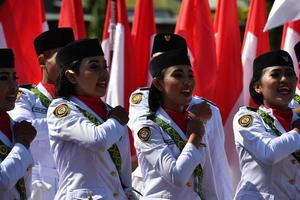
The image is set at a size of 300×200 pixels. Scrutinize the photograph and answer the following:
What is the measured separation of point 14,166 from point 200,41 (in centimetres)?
547

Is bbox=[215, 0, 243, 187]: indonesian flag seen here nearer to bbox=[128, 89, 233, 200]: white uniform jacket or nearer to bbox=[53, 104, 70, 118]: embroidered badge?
bbox=[128, 89, 233, 200]: white uniform jacket

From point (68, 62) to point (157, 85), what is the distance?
68cm

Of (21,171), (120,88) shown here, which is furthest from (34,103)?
(120,88)

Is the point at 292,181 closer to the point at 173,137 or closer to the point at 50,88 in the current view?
the point at 173,137

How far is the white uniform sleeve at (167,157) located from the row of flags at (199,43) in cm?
407

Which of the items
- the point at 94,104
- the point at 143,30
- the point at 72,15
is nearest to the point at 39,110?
the point at 94,104

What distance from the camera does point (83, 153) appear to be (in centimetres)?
709

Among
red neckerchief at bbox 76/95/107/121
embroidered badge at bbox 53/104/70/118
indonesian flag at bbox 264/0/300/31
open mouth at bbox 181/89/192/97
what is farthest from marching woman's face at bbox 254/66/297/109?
embroidered badge at bbox 53/104/70/118

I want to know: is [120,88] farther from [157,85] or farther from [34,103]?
[157,85]

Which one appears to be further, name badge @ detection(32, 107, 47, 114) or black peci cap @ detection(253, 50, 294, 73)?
name badge @ detection(32, 107, 47, 114)

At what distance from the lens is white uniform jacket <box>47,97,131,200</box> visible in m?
6.96

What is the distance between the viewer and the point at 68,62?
7.37m

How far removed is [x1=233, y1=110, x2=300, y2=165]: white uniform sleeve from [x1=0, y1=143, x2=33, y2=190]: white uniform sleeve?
1.68m

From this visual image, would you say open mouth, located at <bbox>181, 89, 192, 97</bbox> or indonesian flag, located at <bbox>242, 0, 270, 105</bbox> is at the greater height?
open mouth, located at <bbox>181, 89, 192, 97</bbox>
